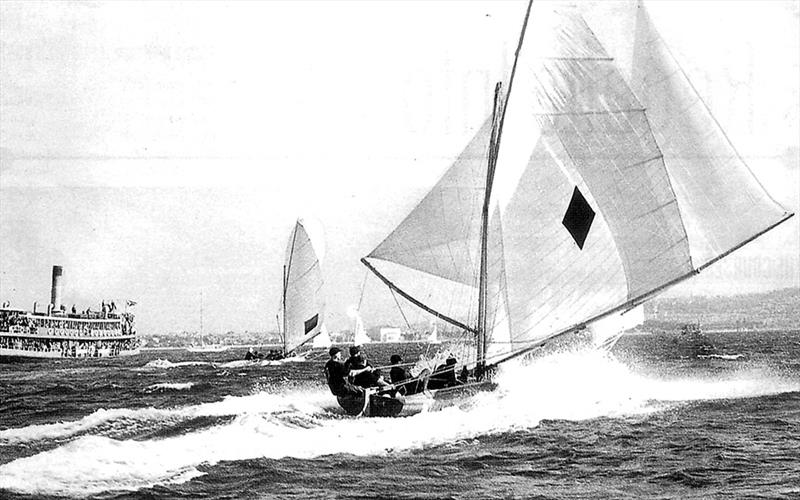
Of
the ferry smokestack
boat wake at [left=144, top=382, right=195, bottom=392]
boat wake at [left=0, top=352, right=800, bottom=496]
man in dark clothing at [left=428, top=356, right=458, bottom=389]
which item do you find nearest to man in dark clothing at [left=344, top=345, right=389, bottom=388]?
boat wake at [left=0, top=352, right=800, bottom=496]

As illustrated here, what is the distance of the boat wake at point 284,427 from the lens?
650 inches

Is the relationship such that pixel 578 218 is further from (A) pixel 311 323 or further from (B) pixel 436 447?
(A) pixel 311 323

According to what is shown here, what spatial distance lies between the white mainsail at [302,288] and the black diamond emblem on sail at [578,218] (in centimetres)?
3266

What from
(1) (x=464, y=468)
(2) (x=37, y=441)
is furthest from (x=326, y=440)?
(2) (x=37, y=441)

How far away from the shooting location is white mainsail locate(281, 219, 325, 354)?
189ft

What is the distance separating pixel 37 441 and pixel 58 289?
3335 inches

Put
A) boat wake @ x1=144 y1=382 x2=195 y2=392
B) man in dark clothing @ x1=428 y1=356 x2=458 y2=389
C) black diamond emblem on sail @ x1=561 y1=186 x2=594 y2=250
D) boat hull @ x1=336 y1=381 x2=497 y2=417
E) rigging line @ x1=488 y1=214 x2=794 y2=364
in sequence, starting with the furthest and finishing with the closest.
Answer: boat wake @ x1=144 y1=382 x2=195 y2=392 < black diamond emblem on sail @ x1=561 y1=186 x2=594 y2=250 < man in dark clothing @ x1=428 y1=356 x2=458 y2=389 < rigging line @ x1=488 y1=214 x2=794 y2=364 < boat hull @ x1=336 y1=381 x2=497 y2=417

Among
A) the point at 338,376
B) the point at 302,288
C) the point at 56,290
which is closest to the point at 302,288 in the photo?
the point at 302,288

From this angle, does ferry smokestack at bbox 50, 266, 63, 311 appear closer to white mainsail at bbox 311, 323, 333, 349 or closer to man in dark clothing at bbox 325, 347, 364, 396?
white mainsail at bbox 311, 323, 333, 349

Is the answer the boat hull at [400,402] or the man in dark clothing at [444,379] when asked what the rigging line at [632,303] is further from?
the boat hull at [400,402]

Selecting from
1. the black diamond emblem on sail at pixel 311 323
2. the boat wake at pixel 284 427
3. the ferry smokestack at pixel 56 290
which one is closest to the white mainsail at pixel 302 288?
the black diamond emblem on sail at pixel 311 323

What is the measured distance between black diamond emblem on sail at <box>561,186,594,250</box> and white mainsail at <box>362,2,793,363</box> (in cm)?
3

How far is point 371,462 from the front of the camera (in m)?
18.5

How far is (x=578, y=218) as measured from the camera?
2616 centimetres
